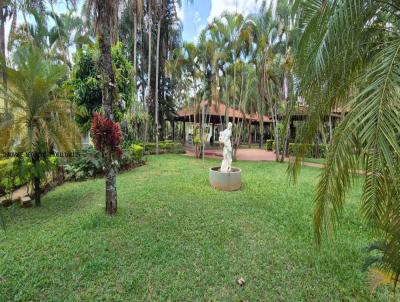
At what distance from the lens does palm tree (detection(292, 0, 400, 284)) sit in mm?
1579

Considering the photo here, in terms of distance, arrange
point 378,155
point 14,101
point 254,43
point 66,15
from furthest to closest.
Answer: point 66,15
point 254,43
point 14,101
point 378,155

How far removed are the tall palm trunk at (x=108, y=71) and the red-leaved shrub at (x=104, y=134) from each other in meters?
0.13

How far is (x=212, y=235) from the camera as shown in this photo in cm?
486

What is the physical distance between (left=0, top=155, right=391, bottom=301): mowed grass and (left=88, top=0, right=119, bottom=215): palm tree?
0.81 m

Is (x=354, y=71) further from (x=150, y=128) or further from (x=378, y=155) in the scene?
(x=150, y=128)

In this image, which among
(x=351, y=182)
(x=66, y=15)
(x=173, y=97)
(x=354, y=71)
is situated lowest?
(x=351, y=182)

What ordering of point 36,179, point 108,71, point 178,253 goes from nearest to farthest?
point 178,253 < point 108,71 < point 36,179

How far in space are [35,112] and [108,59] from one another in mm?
2581

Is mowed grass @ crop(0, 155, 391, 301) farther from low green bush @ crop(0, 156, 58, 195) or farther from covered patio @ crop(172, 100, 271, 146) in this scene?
covered patio @ crop(172, 100, 271, 146)

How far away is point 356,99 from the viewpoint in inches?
72.3

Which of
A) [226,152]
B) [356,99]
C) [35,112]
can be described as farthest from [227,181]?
[356,99]

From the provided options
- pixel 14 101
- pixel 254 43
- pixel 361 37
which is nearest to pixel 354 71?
pixel 361 37

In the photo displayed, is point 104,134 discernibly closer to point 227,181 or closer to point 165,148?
point 227,181

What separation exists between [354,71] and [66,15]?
20.9m
